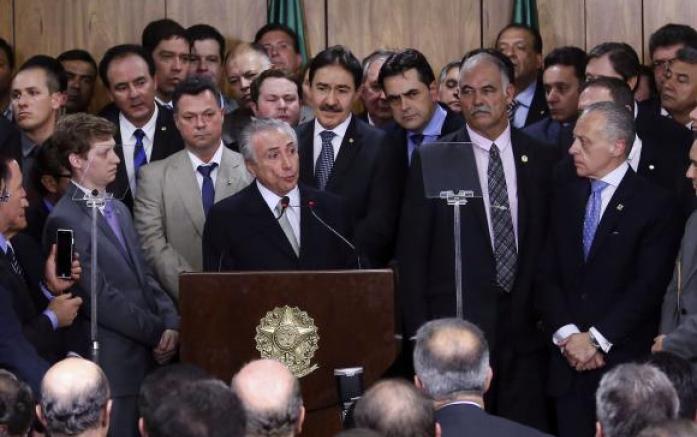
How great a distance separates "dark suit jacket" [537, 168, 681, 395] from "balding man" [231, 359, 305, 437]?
2.45 m

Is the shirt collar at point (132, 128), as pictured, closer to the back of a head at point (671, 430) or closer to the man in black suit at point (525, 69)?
the man in black suit at point (525, 69)

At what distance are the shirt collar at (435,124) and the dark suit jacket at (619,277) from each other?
100cm

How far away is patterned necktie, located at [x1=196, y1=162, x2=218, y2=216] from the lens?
21.7 ft

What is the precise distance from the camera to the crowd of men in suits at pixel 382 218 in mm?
5953

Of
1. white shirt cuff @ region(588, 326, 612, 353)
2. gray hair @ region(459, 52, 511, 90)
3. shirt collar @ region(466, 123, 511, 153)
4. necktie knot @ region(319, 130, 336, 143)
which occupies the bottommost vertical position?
white shirt cuff @ region(588, 326, 612, 353)

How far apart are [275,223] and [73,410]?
211 centimetres

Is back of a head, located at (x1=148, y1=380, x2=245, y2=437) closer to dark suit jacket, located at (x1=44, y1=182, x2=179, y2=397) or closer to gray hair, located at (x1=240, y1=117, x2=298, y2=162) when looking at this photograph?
dark suit jacket, located at (x1=44, y1=182, x2=179, y2=397)

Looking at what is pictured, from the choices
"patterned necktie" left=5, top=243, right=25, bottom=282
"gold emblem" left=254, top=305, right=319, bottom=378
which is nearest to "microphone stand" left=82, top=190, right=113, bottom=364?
"patterned necktie" left=5, top=243, right=25, bottom=282

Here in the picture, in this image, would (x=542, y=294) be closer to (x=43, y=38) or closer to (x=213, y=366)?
(x=213, y=366)

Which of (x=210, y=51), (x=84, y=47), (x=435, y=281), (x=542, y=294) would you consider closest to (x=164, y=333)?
(x=435, y=281)

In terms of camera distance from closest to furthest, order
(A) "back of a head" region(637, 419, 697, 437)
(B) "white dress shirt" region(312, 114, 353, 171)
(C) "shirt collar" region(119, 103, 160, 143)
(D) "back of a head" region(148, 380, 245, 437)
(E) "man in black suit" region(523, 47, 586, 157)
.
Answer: (A) "back of a head" region(637, 419, 697, 437)
(D) "back of a head" region(148, 380, 245, 437)
(B) "white dress shirt" region(312, 114, 353, 171)
(C) "shirt collar" region(119, 103, 160, 143)
(E) "man in black suit" region(523, 47, 586, 157)

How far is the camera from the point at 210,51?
8258 millimetres

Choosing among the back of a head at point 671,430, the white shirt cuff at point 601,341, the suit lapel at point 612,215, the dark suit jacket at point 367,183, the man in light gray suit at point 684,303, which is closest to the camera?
the back of a head at point 671,430

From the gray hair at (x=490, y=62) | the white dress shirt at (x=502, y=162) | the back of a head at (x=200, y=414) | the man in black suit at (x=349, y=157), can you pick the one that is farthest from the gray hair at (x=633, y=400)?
the gray hair at (x=490, y=62)
